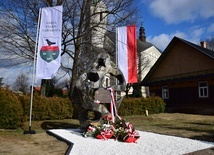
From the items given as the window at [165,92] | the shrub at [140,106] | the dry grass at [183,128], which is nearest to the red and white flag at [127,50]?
the dry grass at [183,128]

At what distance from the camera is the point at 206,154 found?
21.7 ft

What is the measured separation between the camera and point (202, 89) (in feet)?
72.4

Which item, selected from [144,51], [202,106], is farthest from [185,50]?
[144,51]

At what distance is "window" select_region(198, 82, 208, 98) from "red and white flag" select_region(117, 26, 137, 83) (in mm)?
9451

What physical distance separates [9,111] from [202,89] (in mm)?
16477

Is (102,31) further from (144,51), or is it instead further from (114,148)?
(144,51)

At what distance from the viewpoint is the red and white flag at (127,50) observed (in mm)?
15094

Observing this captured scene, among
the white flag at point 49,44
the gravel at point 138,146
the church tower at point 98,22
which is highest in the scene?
the church tower at point 98,22

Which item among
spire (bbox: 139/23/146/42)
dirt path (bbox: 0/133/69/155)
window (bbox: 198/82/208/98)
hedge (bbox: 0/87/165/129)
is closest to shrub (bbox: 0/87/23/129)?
hedge (bbox: 0/87/165/129)

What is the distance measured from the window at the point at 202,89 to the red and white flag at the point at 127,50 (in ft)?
31.0

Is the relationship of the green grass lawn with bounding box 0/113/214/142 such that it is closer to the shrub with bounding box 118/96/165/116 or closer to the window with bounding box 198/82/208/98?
the shrub with bounding box 118/96/165/116

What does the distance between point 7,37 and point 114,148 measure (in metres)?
15.1

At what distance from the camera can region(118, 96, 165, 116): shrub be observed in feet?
63.2

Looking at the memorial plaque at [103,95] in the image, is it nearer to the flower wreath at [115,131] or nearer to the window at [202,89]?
the flower wreath at [115,131]
